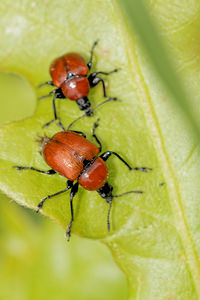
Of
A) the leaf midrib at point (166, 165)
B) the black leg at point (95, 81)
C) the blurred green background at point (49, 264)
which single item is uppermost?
the black leg at point (95, 81)

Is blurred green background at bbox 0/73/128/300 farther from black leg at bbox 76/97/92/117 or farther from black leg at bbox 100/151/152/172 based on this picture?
black leg at bbox 76/97/92/117

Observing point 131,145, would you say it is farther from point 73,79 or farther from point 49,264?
point 49,264

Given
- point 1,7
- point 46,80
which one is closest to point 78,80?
point 46,80

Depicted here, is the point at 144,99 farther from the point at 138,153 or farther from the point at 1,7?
the point at 1,7

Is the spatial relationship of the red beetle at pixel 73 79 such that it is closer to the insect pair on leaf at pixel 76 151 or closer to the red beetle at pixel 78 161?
the insect pair on leaf at pixel 76 151

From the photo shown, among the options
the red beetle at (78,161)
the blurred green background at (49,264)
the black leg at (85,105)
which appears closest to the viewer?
the red beetle at (78,161)

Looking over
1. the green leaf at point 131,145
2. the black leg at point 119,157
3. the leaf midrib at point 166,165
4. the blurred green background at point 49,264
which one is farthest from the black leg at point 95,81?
the blurred green background at point 49,264


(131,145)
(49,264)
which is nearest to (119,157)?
(131,145)
